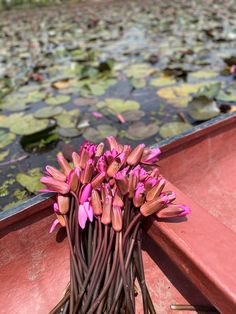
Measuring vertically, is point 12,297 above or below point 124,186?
below

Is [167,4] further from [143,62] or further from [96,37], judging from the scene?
[143,62]

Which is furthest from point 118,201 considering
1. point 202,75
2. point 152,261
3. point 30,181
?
point 202,75

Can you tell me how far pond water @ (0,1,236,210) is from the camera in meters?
2.71

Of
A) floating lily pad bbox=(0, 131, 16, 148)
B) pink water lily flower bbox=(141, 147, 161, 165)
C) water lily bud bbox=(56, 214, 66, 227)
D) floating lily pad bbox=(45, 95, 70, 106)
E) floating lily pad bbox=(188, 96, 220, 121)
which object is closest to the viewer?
water lily bud bbox=(56, 214, 66, 227)

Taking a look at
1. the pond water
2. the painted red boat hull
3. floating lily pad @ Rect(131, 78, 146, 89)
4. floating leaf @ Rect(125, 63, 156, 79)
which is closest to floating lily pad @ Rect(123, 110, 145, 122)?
the pond water

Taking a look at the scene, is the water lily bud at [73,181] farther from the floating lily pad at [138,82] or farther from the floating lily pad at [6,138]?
the floating lily pad at [138,82]

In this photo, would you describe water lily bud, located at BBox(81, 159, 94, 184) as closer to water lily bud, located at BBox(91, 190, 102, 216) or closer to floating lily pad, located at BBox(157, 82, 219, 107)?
water lily bud, located at BBox(91, 190, 102, 216)

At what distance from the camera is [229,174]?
1884 mm

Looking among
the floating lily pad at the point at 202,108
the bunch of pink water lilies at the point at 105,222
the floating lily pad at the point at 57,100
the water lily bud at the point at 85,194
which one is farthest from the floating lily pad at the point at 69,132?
the water lily bud at the point at 85,194

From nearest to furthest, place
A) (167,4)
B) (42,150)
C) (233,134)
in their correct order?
(233,134)
(42,150)
(167,4)

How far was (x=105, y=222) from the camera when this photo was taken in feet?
3.58

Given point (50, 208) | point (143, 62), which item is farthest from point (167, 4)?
point (50, 208)

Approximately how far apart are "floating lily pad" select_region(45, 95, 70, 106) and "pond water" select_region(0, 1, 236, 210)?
11 mm

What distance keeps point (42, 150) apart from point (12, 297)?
5.15 ft
